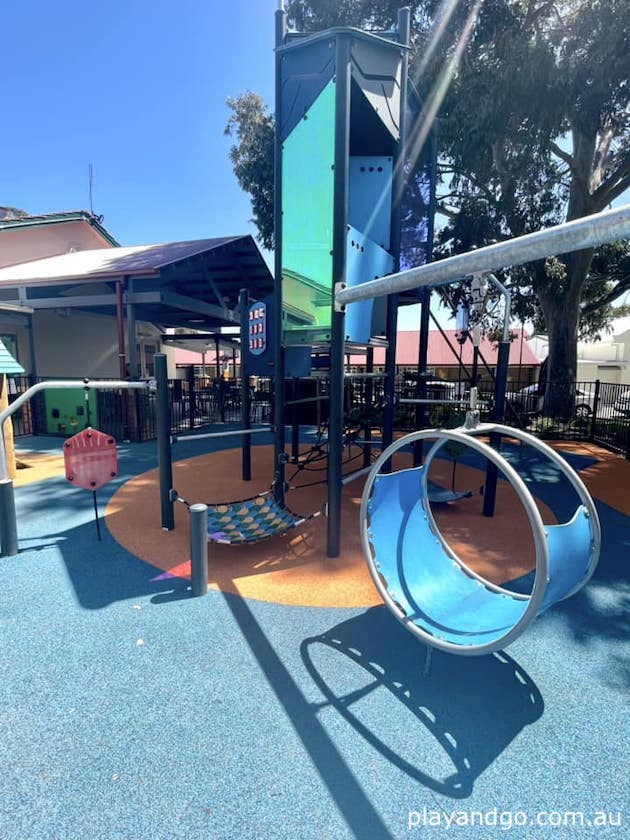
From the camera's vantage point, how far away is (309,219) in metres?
4.10

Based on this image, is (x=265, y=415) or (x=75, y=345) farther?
(x=75, y=345)

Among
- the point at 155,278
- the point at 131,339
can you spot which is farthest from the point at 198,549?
the point at 155,278

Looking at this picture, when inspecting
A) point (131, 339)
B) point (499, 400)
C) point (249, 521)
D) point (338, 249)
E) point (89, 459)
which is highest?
point (338, 249)

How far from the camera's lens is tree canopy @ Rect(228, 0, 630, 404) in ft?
26.3

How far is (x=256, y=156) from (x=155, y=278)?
6.48 meters

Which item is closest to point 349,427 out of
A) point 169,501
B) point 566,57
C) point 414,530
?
point 169,501

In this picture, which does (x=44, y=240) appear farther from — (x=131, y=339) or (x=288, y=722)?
(x=288, y=722)

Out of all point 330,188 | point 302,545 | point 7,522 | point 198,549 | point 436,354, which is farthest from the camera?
point 436,354

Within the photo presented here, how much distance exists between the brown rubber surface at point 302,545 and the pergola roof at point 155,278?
17.4 ft

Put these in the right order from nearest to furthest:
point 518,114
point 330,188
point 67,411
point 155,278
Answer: point 330,188
point 518,114
point 155,278
point 67,411

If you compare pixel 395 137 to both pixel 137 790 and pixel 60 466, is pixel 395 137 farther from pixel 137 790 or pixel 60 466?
pixel 60 466

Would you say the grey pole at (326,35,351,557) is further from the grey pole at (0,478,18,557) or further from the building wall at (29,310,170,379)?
the building wall at (29,310,170,379)

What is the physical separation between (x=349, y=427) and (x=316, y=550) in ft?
10.2

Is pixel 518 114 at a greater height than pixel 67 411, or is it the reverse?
pixel 518 114
